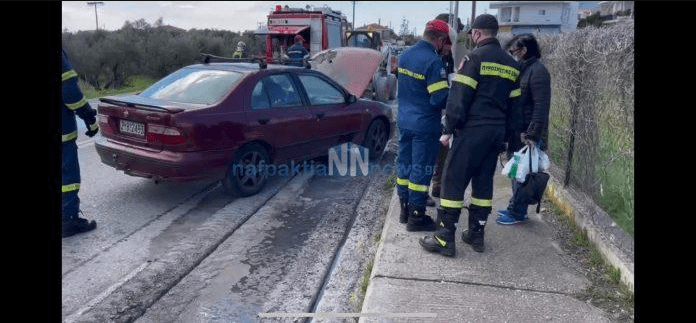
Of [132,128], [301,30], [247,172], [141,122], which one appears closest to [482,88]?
[247,172]

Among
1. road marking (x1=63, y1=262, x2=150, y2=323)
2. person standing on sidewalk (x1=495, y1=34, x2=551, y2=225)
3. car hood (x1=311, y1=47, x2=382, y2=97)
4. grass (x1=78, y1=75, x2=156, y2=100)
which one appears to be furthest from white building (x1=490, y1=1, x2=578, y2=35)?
road marking (x1=63, y1=262, x2=150, y2=323)

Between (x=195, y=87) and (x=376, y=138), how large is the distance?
305 cm

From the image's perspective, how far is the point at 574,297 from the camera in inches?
138

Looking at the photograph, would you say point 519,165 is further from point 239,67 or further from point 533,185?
point 239,67

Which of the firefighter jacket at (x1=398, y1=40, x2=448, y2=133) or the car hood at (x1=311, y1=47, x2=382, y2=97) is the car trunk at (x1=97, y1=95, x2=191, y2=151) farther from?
the car hood at (x1=311, y1=47, x2=382, y2=97)

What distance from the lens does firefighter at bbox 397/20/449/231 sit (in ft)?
14.2

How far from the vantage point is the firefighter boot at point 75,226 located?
4676 millimetres

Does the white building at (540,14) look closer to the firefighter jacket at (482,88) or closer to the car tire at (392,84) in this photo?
the car tire at (392,84)

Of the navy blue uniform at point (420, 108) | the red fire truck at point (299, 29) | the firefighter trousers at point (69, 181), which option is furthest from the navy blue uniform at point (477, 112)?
the red fire truck at point (299, 29)

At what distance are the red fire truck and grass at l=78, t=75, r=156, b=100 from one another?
16.1 feet

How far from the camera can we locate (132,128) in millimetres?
5453
